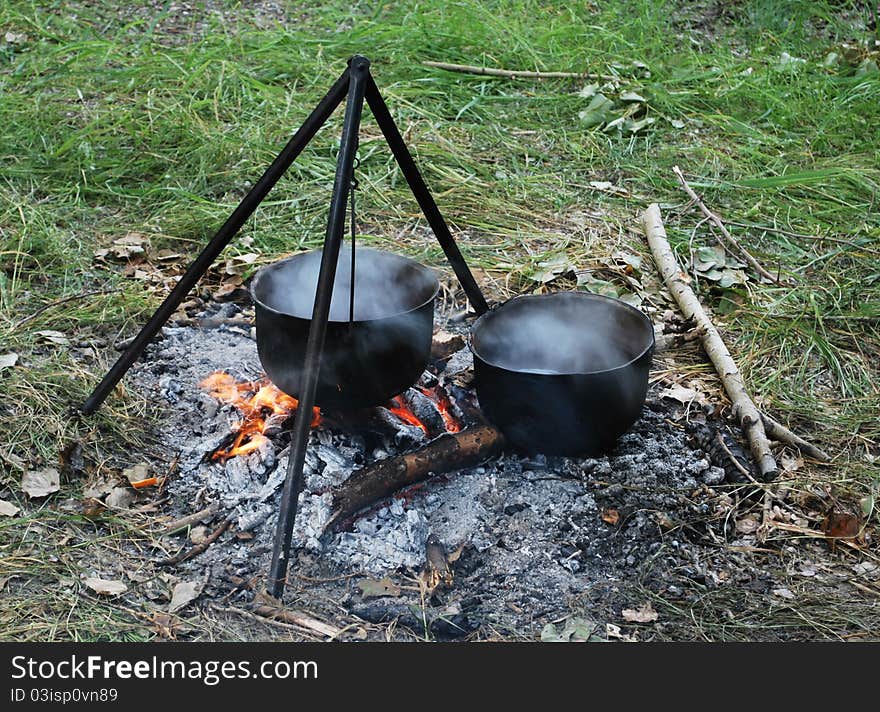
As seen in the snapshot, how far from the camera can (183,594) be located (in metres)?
2.57

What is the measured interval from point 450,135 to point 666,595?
3315mm

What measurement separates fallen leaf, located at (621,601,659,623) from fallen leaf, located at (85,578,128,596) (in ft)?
4.59

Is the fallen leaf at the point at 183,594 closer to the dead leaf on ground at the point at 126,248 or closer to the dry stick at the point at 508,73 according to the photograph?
the dead leaf on ground at the point at 126,248

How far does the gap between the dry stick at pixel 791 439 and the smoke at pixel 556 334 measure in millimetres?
582

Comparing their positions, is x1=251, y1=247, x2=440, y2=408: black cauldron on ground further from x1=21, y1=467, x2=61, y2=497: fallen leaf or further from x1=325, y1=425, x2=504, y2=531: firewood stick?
x1=21, y1=467, x2=61, y2=497: fallen leaf

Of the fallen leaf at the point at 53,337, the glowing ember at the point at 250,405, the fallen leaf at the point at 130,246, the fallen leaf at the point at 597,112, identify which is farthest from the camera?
the fallen leaf at the point at 597,112

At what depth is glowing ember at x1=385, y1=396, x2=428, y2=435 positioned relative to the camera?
3.22 meters

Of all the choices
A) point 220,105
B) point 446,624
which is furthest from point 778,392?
point 220,105

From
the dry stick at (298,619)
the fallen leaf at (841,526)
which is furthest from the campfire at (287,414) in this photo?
the fallen leaf at (841,526)

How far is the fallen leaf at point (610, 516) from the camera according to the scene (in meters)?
2.91

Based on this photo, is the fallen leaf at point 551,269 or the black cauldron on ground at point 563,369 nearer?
the black cauldron on ground at point 563,369

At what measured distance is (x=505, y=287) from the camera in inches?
162

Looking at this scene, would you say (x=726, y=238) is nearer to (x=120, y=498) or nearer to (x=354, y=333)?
(x=354, y=333)

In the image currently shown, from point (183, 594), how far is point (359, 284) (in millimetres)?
1323
